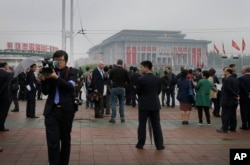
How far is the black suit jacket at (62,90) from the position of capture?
17.5 feet

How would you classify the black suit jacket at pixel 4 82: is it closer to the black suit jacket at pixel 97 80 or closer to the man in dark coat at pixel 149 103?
the black suit jacket at pixel 97 80

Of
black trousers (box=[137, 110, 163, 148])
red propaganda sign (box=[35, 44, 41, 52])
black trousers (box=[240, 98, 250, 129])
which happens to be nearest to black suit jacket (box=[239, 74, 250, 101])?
black trousers (box=[240, 98, 250, 129])

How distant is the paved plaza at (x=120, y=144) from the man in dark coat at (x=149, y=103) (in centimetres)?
24

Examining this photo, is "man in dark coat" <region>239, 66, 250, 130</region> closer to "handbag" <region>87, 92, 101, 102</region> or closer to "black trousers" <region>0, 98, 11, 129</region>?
"handbag" <region>87, 92, 101, 102</region>

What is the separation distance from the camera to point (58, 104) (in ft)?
17.7

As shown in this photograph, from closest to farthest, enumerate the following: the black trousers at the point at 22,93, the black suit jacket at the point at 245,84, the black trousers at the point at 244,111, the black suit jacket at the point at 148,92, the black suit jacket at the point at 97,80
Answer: the black suit jacket at the point at 148,92
the black suit jacket at the point at 245,84
the black trousers at the point at 244,111
the black suit jacket at the point at 97,80
the black trousers at the point at 22,93

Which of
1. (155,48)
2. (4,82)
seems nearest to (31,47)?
(155,48)

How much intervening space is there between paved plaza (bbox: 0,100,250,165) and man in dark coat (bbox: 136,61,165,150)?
0.24 metres

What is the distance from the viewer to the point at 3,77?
30.5 feet

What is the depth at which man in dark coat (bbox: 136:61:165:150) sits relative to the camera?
7688mm

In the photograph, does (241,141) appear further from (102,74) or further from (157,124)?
(102,74)

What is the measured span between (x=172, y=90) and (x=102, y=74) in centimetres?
539

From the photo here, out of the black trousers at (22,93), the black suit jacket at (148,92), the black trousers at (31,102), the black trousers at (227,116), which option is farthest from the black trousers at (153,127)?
the black trousers at (22,93)

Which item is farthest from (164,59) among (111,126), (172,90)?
(111,126)
